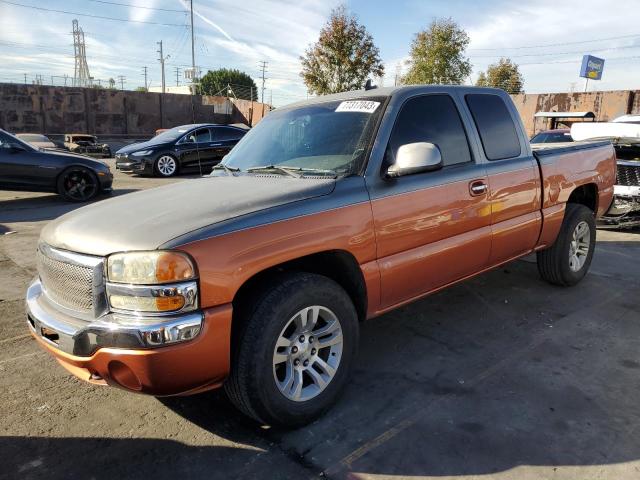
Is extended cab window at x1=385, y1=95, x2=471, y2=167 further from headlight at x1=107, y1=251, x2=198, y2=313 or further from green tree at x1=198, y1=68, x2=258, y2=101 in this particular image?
green tree at x1=198, y1=68, x2=258, y2=101

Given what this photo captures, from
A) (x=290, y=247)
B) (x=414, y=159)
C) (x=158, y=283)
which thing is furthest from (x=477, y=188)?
(x=158, y=283)

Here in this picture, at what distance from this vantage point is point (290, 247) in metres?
2.68

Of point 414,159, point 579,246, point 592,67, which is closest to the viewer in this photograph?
point 414,159

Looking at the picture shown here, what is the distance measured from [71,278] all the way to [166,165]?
41.4ft

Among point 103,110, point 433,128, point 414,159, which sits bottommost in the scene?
point 414,159

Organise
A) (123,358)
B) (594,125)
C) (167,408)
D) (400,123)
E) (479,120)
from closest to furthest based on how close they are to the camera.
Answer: (123,358), (167,408), (400,123), (479,120), (594,125)

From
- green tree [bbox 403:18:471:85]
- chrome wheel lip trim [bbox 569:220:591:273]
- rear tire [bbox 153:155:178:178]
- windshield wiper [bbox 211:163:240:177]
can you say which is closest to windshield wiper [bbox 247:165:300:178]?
windshield wiper [bbox 211:163:240:177]

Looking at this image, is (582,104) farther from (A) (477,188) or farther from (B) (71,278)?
(B) (71,278)

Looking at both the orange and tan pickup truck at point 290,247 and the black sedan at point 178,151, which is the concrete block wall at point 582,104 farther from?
the orange and tan pickup truck at point 290,247

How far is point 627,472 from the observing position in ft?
8.01

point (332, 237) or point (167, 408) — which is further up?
point (332, 237)

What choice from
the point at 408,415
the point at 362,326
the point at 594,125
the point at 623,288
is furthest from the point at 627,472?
the point at 594,125

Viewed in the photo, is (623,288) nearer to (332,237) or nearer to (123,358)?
(332,237)

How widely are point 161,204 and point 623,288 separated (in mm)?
4636
